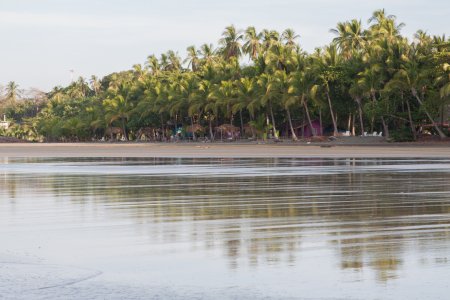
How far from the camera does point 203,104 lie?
95.2 m

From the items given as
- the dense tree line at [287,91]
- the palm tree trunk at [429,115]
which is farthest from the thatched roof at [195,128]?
the palm tree trunk at [429,115]

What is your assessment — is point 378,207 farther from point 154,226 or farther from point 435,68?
point 435,68

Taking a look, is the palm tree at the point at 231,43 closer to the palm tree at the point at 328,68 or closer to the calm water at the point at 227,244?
the palm tree at the point at 328,68

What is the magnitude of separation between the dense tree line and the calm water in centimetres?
4734

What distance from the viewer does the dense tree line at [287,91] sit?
2615 inches

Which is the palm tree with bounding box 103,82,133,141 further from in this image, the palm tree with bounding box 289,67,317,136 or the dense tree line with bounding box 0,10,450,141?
the palm tree with bounding box 289,67,317,136

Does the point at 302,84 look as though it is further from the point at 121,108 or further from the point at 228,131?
the point at 121,108

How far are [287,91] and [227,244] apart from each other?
69.7 m

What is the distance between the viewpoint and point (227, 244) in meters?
9.16

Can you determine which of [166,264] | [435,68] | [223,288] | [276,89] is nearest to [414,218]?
[166,264]

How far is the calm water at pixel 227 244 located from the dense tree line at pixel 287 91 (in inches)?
1864

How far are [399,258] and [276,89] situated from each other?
237 ft

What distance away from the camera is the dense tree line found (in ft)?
218

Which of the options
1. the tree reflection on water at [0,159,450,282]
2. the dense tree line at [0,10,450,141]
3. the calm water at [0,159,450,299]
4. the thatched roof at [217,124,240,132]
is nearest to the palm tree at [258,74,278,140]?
the dense tree line at [0,10,450,141]
